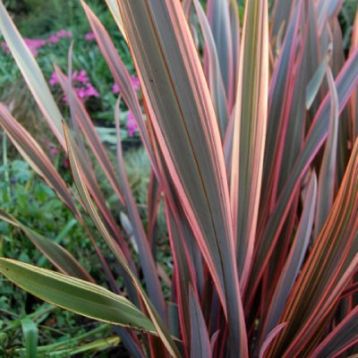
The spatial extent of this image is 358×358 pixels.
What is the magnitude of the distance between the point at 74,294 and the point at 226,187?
25 centimetres

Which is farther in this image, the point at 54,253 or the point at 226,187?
the point at 54,253

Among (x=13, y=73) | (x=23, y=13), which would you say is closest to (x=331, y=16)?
(x=13, y=73)

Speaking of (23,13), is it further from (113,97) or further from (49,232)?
(49,232)

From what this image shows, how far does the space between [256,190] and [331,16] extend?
2.27 ft

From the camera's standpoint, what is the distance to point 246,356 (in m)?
0.87

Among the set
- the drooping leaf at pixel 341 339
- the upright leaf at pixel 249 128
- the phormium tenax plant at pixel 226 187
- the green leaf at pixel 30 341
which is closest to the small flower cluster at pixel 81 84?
the phormium tenax plant at pixel 226 187

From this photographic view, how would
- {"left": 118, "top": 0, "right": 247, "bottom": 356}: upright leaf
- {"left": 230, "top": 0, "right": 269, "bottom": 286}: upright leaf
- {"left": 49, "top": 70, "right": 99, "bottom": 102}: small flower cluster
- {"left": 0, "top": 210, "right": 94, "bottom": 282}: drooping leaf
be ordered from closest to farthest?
1. {"left": 118, "top": 0, "right": 247, "bottom": 356}: upright leaf
2. {"left": 230, "top": 0, "right": 269, "bottom": 286}: upright leaf
3. {"left": 0, "top": 210, "right": 94, "bottom": 282}: drooping leaf
4. {"left": 49, "top": 70, "right": 99, "bottom": 102}: small flower cluster

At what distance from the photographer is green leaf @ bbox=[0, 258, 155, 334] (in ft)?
2.28

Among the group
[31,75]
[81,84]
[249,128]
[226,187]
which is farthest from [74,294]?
[81,84]

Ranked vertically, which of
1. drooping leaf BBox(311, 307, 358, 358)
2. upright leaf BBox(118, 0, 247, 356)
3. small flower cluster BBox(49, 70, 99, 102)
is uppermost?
upright leaf BBox(118, 0, 247, 356)

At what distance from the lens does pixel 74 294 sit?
747mm

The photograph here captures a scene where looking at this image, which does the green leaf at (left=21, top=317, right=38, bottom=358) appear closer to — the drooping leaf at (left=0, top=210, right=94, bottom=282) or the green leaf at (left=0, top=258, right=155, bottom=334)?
the drooping leaf at (left=0, top=210, right=94, bottom=282)

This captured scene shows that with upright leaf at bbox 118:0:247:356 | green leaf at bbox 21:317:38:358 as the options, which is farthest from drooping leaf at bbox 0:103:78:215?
upright leaf at bbox 118:0:247:356

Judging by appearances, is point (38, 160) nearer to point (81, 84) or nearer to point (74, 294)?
point (74, 294)
